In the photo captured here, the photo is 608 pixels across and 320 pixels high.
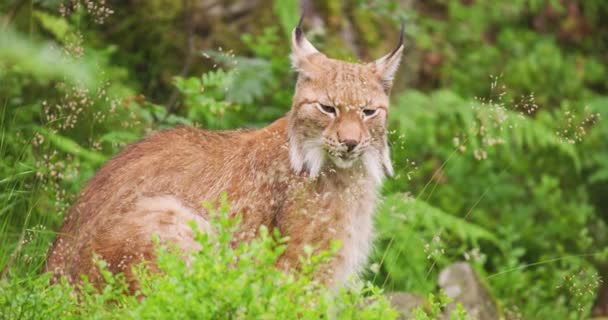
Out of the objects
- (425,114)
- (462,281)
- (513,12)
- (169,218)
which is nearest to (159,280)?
(169,218)

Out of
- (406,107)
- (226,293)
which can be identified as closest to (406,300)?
(406,107)

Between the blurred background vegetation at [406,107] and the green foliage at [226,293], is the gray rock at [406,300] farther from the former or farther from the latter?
the green foliage at [226,293]

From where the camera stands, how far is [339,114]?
5379mm

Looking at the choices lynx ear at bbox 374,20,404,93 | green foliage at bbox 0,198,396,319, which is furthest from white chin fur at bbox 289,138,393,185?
green foliage at bbox 0,198,396,319

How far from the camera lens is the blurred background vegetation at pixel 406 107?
6012mm

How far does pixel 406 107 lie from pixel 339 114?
9.36 feet

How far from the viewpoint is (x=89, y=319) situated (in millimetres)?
Answer: 4199

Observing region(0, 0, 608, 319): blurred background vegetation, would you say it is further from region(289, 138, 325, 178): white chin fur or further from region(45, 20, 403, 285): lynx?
region(289, 138, 325, 178): white chin fur

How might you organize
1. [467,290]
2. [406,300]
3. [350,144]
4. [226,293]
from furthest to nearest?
[467,290] < [406,300] < [350,144] < [226,293]

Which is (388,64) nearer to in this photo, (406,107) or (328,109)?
(328,109)

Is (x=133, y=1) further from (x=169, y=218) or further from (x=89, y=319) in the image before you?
(x=89, y=319)

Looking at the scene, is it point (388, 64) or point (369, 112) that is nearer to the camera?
point (369, 112)

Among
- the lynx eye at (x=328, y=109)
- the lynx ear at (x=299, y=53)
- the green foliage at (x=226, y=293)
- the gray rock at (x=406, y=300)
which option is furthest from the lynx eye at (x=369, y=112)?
the green foliage at (x=226, y=293)

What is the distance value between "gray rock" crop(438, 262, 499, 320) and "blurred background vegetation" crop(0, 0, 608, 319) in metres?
0.18
